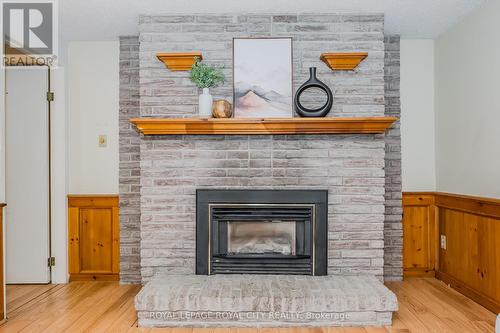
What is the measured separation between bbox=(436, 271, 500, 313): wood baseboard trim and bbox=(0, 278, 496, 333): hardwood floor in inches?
1.7

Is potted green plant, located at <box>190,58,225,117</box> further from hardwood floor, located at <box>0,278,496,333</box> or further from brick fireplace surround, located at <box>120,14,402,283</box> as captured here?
hardwood floor, located at <box>0,278,496,333</box>

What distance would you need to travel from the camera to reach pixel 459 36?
393 centimetres

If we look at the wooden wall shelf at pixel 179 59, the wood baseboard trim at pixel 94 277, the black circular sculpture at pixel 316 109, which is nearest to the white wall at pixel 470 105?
the black circular sculpture at pixel 316 109

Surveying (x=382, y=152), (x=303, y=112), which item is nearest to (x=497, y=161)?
(x=382, y=152)

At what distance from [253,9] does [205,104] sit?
0.84 m

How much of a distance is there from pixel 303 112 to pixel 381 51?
2.72ft

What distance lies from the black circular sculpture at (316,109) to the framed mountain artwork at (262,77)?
13 centimetres

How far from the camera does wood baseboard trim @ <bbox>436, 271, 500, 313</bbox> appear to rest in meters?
3.33

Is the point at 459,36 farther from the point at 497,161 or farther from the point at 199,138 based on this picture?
the point at 199,138

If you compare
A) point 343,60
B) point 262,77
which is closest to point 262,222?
point 262,77

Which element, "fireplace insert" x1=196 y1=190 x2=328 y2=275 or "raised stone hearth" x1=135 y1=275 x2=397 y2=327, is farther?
"fireplace insert" x1=196 y1=190 x2=328 y2=275

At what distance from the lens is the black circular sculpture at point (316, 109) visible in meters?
3.56

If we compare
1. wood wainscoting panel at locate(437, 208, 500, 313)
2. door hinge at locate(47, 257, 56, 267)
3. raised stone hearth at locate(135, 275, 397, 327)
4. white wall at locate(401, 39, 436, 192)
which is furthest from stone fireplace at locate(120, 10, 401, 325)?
door hinge at locate(47, 257, 56, 267)

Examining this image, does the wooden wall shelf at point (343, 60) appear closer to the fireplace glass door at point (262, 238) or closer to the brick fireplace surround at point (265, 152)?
the brick fireplace surround at point (265, 152)
